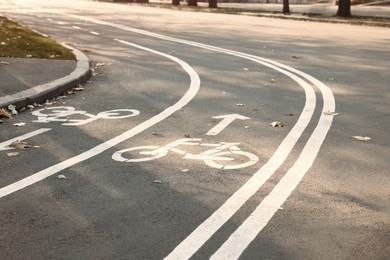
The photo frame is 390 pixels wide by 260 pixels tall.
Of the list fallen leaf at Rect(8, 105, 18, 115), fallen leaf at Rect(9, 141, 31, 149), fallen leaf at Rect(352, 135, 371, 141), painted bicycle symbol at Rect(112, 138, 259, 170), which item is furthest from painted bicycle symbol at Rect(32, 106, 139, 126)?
fallen leaf at Rect(352, 135, 371, 141)

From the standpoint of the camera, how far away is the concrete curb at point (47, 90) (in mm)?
8680

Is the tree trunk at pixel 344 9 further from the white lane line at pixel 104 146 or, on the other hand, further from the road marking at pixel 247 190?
the road marking at pixel 247 190

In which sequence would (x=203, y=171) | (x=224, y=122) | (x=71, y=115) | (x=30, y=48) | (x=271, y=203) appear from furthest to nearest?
1. (x=30, y=48)
2. (x=71, y=115)
3. (x=224, y=122)
4. (x=203, y=171)
5. (x=271, y=203)

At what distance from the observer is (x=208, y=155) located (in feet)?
20.7

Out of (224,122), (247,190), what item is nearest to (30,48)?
(224,122)

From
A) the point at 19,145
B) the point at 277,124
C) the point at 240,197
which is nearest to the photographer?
the point at 240,197

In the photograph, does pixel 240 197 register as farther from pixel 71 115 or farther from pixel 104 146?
pixel 71 115

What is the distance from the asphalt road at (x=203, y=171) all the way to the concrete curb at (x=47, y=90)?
238 mm

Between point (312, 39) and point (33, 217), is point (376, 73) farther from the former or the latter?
point (33, 217)

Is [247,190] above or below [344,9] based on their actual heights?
below

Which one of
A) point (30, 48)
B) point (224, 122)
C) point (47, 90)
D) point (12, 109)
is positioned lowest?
point (224, 122)

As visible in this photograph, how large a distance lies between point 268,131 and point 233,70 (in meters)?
5.48

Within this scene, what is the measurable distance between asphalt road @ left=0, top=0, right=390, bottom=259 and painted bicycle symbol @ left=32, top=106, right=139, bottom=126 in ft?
0.09

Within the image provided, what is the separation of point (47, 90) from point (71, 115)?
1382mm
